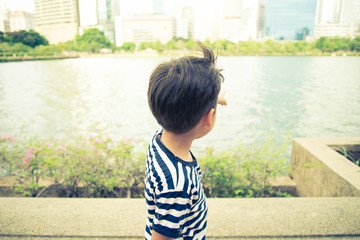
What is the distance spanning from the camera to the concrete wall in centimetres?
241

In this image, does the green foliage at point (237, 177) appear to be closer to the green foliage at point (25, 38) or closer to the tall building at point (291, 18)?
the green foliage at point (25, 38)

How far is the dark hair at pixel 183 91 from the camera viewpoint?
0.86m

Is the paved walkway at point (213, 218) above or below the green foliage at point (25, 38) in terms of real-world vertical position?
below

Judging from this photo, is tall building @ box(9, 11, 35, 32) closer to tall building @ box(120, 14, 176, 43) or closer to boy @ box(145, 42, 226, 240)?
tall building @ box(120, 14, 176, 43)

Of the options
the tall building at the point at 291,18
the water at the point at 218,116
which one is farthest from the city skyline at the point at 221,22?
the water at the point at 218,116

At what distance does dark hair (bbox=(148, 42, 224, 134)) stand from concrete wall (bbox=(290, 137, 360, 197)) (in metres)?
2.04

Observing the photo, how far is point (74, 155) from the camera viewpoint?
3.13 meters

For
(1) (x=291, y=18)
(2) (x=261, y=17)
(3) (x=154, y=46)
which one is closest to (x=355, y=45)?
(3) (x=154, y=46)

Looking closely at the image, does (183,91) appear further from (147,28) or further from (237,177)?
(147,28)

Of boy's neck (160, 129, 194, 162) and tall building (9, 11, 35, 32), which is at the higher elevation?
tall building (9, 11, 35, 32)

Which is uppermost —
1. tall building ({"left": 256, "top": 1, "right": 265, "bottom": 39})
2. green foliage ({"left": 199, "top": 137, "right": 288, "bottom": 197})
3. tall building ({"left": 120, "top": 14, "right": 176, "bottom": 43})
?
tall building ({"left": 256, "top": 1, "right": 265, "bottom": 39})

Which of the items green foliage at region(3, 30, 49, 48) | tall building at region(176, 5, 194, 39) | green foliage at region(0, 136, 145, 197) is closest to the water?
green foliage at region(0, 136, 145, 197)

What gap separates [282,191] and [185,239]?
2.52 m

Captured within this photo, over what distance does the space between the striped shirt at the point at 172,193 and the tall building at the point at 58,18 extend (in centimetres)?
6882
